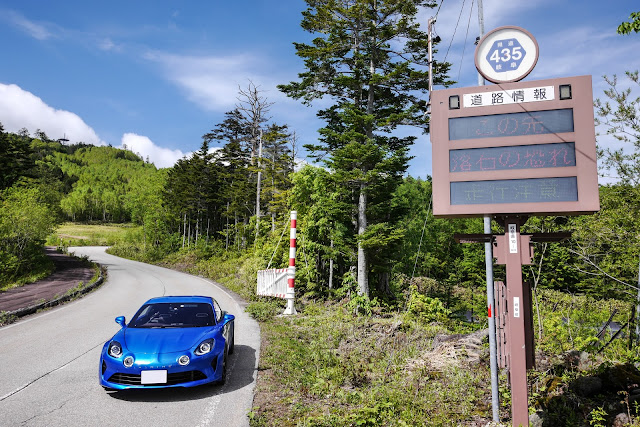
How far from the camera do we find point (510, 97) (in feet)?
14.8

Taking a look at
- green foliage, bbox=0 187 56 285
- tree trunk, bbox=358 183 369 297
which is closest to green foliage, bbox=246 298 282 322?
tree trunk, bbox=358 183 369 297

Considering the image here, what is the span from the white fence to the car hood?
319 inches

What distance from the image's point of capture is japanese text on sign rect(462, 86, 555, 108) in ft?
14.5

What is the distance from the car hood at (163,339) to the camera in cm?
582

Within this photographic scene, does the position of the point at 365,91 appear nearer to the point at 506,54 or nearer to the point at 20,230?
the point at 506,54

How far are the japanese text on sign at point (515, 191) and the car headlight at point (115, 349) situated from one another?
5.31 meters

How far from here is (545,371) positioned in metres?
6.50

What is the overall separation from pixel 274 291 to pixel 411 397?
10184mm

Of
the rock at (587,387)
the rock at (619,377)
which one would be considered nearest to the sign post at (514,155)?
the rock at (587,387)

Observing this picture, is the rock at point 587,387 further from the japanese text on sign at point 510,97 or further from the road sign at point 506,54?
the road sign at point 506,54

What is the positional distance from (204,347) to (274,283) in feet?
29.7

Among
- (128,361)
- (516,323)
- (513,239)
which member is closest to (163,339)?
(128,361)

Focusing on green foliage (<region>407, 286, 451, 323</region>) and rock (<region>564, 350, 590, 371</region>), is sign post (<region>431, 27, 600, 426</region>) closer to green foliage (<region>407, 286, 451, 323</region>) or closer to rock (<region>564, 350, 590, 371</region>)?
rock (<region>564, 350, 590, 371</region>)

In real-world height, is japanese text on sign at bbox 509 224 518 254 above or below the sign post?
below
